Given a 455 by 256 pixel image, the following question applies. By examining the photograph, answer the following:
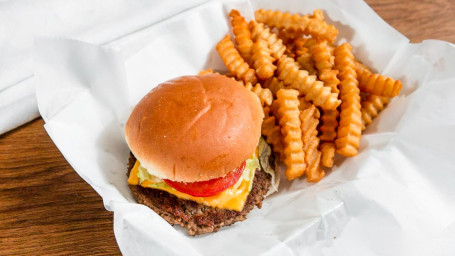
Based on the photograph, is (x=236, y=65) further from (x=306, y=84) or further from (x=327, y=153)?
(x=327, y=153)

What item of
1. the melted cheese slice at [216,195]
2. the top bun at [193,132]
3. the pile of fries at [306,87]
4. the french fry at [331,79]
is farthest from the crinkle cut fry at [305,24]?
the melted cheese slice at [216,195]

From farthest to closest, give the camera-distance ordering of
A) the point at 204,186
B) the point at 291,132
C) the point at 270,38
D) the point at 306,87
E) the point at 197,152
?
the point at 270,38 → the point at 306,87 → the point at 291,132 → the point at 204,186 → the point at 197,152

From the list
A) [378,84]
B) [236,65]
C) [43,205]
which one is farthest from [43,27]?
[378,84]

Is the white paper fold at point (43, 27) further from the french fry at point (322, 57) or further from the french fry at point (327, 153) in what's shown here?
the french fry at point (327, 153)

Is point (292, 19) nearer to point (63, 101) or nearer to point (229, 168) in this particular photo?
point (229, 168)

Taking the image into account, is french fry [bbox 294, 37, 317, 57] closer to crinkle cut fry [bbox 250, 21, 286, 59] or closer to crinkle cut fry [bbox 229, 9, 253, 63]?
crinkle cut fry [bbox 250, 21, 286, 59]

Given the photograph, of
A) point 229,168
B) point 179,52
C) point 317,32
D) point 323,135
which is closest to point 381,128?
point 323,135

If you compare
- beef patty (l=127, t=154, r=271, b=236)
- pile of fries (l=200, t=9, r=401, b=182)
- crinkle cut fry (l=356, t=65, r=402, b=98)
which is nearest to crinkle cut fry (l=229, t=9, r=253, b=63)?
pile of fries (l=200, t=9, r=401, b=182)
